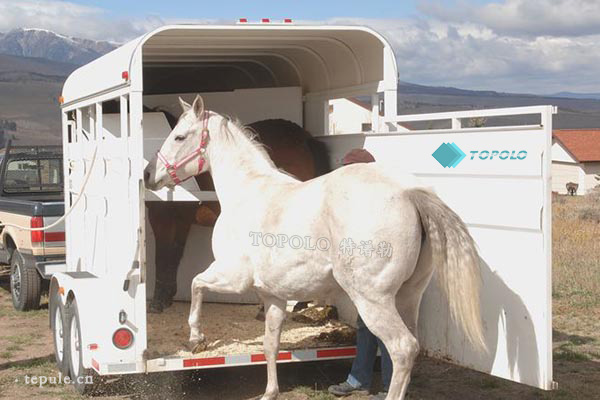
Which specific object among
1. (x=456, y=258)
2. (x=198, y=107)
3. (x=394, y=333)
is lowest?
(x=394, y=333)

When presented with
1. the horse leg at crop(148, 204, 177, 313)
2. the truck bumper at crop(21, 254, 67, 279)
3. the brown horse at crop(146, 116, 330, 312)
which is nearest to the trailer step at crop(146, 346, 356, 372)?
the brown horse at crop(146, 116, 330, 312)

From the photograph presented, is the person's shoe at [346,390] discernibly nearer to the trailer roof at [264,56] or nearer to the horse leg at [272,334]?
the horse leg at [272,334]

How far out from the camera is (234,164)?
621 centimetres

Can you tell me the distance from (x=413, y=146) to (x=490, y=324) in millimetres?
1409

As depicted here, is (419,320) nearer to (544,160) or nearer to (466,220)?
(466,220)

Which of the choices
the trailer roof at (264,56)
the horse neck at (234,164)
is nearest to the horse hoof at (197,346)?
the horse neck at (234,164)

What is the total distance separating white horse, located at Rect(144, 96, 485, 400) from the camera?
4988mm

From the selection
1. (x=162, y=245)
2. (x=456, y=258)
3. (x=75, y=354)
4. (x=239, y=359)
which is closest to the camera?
(x=456, y=258)

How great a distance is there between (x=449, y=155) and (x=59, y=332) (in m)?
3.79

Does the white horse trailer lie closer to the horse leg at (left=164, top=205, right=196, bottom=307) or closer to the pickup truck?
the horse leg at (left=164, top=205, right=196, bottom=307)

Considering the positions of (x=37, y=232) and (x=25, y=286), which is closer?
(x=37, y=232)

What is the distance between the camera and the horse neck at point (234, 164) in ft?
20.1

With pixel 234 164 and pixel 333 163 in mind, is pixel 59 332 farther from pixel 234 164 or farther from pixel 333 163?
pixel 333 163

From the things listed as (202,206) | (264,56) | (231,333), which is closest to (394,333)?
(231,333)
